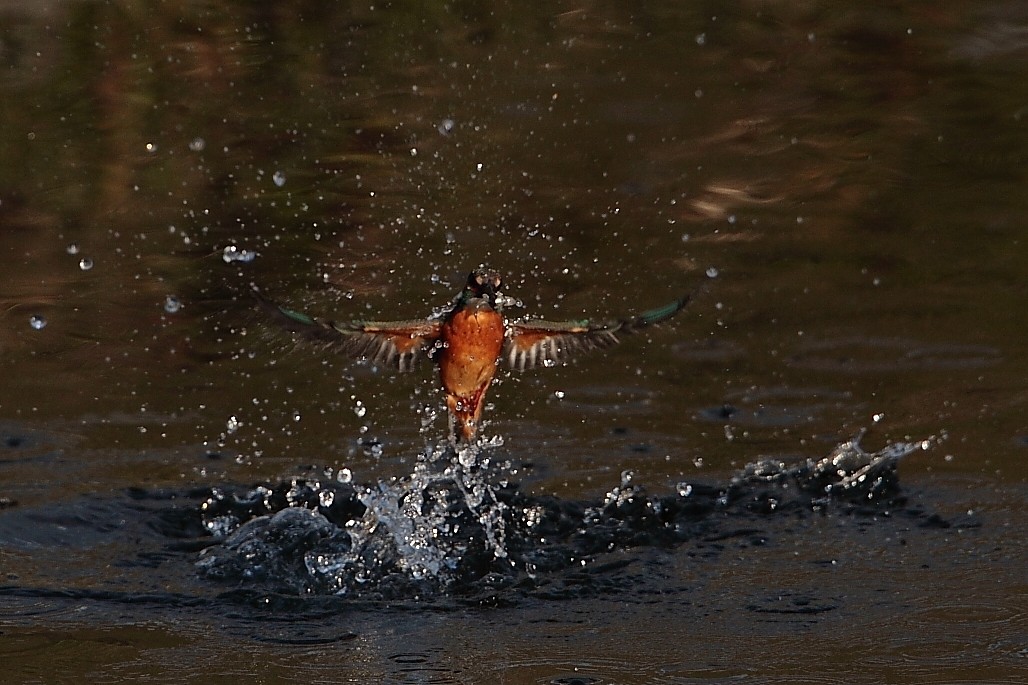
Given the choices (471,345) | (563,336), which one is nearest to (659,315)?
(563,336)

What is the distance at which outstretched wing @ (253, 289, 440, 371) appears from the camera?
154 inches

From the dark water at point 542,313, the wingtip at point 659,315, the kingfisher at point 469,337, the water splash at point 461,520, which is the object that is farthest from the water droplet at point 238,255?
the wingtip at point 659,315

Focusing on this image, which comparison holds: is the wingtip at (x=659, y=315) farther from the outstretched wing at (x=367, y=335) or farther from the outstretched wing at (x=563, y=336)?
the outstretched wing at (x=367, y=335)

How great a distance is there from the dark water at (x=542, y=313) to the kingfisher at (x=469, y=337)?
22.2 inches

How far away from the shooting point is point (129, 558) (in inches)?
172

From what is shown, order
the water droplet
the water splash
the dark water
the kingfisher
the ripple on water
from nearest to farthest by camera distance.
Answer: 1. the dark water
2. the kingfisher
3. the water splash
4. the ripple on water
5. the water droplet

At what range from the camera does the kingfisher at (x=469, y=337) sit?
13.1 feet

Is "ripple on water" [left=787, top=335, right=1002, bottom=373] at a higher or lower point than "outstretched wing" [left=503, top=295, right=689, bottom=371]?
lower

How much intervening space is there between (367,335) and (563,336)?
0.54m

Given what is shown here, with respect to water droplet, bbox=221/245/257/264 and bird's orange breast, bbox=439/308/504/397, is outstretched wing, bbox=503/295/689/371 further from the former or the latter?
water droplet, bbox=221/245/257/264

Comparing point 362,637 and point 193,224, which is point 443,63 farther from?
point 362,637

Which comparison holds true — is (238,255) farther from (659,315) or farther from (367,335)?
(659,315)

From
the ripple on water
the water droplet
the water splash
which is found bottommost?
the water splash

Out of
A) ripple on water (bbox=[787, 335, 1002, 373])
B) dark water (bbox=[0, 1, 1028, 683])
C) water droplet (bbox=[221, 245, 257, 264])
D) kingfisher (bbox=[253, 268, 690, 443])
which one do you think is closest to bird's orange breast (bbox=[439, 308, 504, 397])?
kingfisher (bbox=[253, 268, 690, 443])
